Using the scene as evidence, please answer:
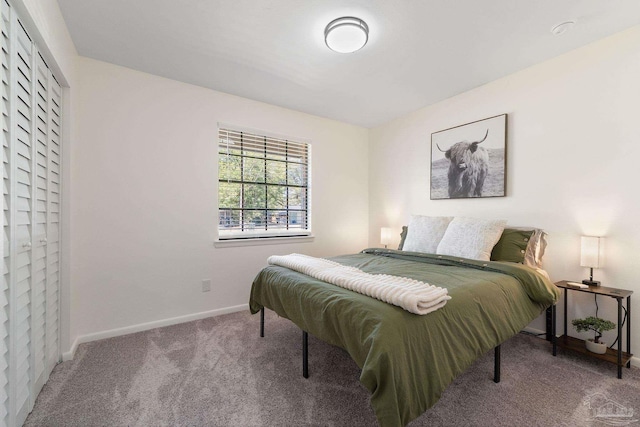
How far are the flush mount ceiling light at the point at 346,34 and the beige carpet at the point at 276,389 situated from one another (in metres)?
2.33

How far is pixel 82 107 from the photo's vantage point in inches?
92.7

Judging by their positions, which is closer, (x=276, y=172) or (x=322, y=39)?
(x=322, y=39)

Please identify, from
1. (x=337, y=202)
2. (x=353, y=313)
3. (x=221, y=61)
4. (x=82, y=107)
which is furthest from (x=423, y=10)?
(x=82, y=107)

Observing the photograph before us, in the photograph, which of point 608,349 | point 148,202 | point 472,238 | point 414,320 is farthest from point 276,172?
point 608,349

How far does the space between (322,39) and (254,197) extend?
1882 mm

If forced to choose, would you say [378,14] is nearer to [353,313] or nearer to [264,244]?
[353,313]

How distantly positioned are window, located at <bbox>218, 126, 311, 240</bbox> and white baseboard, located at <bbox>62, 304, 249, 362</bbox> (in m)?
0.81

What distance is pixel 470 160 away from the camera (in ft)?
9.80

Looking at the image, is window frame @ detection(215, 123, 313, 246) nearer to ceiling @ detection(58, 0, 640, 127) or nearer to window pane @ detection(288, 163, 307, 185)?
window pane @ detection(288, 163, 307, 185)

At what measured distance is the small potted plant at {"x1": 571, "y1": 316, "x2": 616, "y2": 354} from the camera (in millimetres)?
1954

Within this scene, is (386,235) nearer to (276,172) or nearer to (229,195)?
(276,172)

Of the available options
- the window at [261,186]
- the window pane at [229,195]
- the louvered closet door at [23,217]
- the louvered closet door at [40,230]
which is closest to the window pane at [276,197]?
the window at [261,186]

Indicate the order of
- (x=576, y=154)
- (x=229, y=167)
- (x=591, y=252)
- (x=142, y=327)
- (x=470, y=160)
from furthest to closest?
(x=229, y=167) → (x=470, y=160) → (x=142, y=327) → (x=576, y=154) → (x=591, y=252)

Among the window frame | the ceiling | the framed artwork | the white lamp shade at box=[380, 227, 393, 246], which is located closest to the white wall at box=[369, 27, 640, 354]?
the framed artwork
